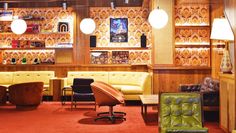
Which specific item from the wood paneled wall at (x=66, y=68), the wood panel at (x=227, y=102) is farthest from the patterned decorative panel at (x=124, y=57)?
the wood panel at (x=227, y=102)

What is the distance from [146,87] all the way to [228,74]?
3.83 meters

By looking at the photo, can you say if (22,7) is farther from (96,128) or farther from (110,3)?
(96,128)

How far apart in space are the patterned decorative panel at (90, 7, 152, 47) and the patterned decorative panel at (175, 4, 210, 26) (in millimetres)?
1701

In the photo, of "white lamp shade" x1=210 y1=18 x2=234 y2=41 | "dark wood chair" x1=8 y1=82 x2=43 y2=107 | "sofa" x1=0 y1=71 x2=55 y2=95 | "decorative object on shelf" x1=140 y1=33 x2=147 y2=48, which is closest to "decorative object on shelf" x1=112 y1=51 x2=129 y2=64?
"decorative object on shelf" x1=140 y1=33 x2=147 y2=48

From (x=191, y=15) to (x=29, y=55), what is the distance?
205 inches

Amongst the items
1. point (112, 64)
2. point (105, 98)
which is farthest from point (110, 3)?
point (105, 98)

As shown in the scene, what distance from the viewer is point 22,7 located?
451 inches

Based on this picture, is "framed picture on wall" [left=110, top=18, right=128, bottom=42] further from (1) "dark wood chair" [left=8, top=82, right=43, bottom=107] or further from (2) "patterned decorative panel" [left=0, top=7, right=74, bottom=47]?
(1) "dark wood chair" [left=8, top=82, right=43, bottom=107]

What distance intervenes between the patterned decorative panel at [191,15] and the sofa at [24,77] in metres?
4.08

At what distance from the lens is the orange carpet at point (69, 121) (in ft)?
21.4

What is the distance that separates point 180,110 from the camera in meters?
5.03

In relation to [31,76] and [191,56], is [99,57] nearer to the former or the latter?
[31,76]

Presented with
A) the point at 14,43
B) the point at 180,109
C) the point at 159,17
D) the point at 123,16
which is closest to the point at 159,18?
the point at 159,17

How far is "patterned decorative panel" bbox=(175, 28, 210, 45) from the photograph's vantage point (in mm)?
9742
